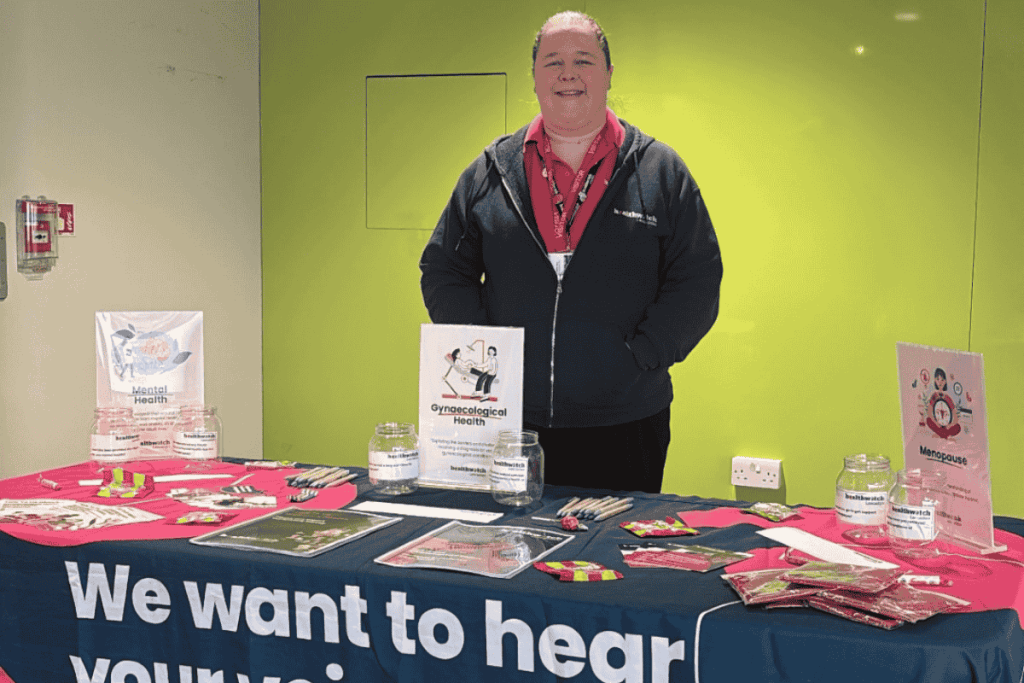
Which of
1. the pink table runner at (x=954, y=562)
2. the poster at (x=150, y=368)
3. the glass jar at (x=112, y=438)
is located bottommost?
the pink table runner at (x=954, y=562)

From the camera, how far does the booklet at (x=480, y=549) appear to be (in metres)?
1.63

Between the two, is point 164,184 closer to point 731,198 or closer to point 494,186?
point 494,186

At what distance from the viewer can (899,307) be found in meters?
3.38

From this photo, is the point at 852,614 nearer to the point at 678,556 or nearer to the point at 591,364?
the point at 678,556

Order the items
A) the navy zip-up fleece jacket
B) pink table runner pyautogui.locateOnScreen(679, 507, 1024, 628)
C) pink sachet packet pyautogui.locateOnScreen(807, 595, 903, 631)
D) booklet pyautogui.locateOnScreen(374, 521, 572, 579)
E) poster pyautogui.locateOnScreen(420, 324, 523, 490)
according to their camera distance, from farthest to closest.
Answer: the navy zip-up fleece jacket → poster pyautogui.locateOnScreen(420, 324, 523, 490) → booklet pyautogui.locateOnScreen(374, 521, 572, 579) → pink table runner pyautogui.locateOnScreen(679, 507, 1024, 628) → pink sachet packet pyautogui.locateOnScreen(807, 595, 903, 631)

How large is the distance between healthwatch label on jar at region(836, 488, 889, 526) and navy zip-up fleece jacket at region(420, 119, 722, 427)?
772 mm

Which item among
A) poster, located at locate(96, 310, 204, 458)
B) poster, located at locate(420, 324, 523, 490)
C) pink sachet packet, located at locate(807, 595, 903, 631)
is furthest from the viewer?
poster, located at locate(96, 310, 204, 458)

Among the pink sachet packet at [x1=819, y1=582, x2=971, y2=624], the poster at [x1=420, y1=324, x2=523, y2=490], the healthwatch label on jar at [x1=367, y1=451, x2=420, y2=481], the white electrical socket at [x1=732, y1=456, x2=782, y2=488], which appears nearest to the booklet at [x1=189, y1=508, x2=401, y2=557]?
the healthwatch label on jar at [x1=367, y1=451, x2=420, y2=481]

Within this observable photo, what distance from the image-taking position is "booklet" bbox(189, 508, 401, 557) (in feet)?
5.73

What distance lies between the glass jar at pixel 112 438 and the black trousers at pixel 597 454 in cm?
99

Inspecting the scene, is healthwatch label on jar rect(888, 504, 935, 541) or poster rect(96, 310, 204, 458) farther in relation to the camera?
poster rect(96, 310, 204, 458)

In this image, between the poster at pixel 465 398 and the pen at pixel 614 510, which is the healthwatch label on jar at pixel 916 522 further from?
the poster at pixel 465 398

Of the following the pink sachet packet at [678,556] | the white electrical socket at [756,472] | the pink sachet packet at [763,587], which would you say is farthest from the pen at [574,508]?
the white electrical socket at [756,472]

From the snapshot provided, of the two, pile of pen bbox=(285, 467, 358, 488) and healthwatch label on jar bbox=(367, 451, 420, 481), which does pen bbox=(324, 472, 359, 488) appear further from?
healthwatch label on jar bbox=(367, 451, 420, 481)
